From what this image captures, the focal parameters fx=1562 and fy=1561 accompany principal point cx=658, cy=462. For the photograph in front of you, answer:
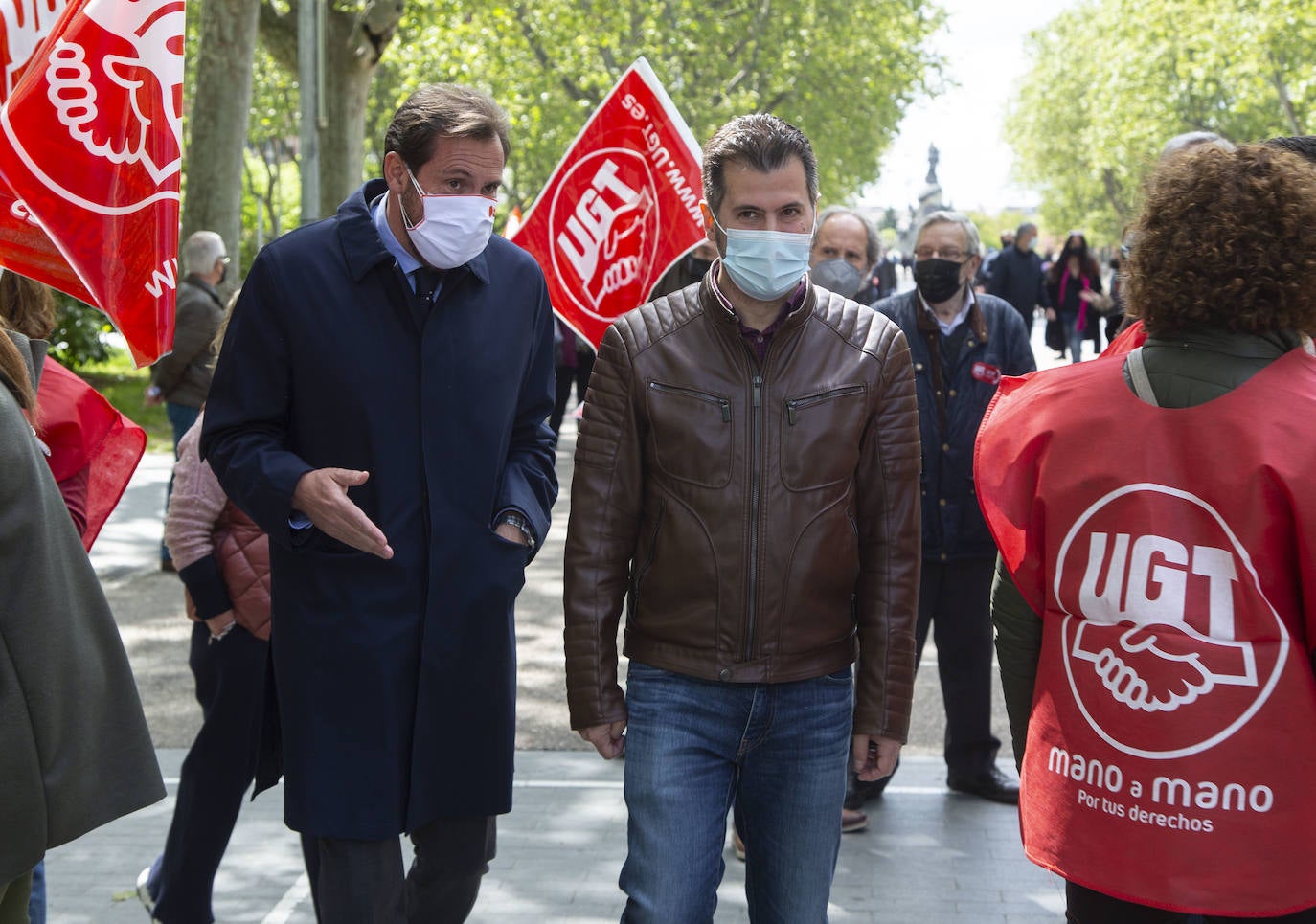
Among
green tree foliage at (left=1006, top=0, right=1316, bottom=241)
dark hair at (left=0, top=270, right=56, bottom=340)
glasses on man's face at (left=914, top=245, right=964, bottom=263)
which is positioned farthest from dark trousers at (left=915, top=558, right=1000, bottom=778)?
dark hair at (left=0, top=270, right=56, bottom=340)

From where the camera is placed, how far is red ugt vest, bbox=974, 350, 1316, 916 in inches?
96.4

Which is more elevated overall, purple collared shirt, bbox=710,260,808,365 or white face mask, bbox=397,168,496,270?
white face mask, bbox=397,168,496,270

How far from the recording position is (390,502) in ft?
10.3

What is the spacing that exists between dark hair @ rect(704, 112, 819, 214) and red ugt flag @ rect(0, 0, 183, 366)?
1.25m

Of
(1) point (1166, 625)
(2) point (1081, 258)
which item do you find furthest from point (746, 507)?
(2) point (1081, 258)

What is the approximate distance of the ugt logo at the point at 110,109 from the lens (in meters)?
3.39

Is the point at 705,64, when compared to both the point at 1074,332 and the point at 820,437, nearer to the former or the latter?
the point at 1074,332

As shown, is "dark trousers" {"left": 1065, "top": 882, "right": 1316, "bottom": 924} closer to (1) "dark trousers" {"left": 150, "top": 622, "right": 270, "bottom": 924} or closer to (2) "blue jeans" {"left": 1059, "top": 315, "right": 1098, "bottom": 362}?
(1) "dark trousers" {"left": 150, "top": 622, "right": 270, "bottom": 924}

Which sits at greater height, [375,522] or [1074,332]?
[1074,332]

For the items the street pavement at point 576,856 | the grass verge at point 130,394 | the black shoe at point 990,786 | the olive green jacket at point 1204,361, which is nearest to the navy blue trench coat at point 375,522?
the street pavement at point 576,856

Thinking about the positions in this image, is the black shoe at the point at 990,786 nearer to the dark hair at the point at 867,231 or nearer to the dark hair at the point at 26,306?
the dark hair at the point at 867,231

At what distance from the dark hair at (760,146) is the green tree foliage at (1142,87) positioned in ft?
2.15

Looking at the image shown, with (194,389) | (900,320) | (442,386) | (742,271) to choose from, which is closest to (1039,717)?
(742,271)

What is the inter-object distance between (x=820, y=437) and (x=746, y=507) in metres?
0.20
